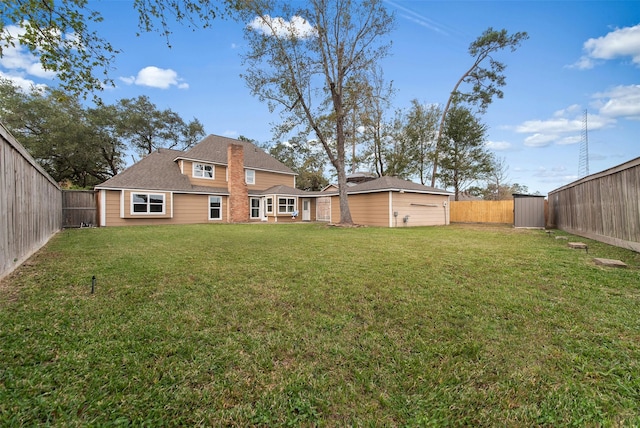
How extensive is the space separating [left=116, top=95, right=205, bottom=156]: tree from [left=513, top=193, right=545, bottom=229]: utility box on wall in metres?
29.0

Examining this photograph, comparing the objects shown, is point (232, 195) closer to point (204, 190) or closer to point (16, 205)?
point (204, 190)

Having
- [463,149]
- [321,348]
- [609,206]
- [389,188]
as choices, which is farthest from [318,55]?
[463,149]

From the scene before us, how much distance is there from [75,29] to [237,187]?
13.9 m

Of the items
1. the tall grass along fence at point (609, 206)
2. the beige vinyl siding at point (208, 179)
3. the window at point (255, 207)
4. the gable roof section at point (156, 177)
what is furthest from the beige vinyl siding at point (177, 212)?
the tall grass along fence at point (609, 206)

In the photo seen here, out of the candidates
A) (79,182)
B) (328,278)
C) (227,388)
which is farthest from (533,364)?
(79,182)

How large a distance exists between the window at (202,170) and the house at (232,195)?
0.20ft

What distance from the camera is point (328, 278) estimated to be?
161 inches

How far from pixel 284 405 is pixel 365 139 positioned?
968 inches

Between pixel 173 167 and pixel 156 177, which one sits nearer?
pixel 156 177

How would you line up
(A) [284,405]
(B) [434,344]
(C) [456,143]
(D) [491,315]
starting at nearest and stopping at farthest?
(A) [284,405] → (B) [434,344] → (D) [491,315] → (C) [456,143]

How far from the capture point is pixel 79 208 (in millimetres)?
13875

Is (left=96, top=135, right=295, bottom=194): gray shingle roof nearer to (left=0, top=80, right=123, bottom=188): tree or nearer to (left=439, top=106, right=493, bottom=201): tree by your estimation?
(left=0, top=80, right=123, bottom=188): tree

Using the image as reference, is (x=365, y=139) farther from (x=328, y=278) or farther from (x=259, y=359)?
(x=259, y=359)

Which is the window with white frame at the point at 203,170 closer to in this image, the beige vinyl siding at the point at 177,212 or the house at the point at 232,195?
the house at the point at 232,195
